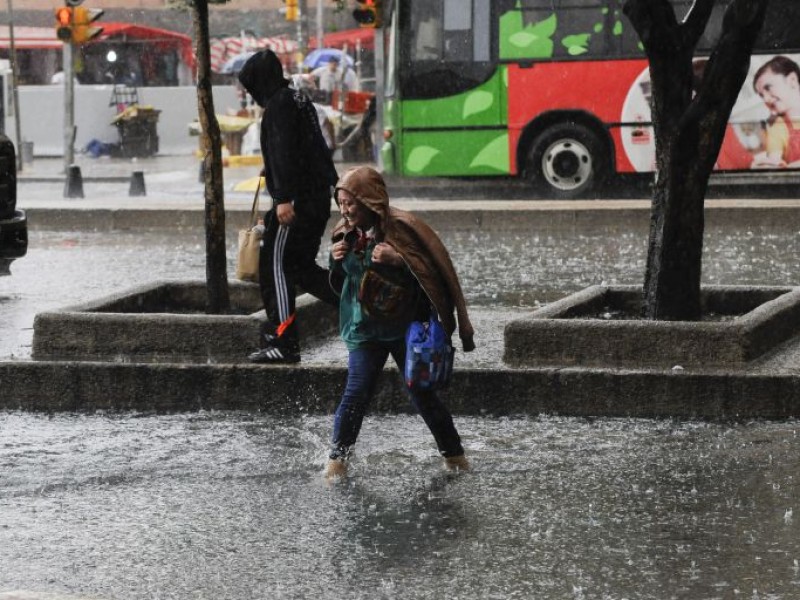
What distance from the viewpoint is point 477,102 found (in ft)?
75.9

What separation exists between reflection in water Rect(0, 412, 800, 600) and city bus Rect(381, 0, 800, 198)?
15.0m

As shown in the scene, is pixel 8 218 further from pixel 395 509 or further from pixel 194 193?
pixel 194 193

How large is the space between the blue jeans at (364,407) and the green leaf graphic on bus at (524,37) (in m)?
16.4

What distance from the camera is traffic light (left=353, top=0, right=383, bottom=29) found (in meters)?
23.2

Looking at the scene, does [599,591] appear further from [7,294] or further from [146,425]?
[7,294]

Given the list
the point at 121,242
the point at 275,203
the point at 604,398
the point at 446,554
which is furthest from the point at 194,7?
the point at 121,242

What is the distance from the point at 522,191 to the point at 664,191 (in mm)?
15422

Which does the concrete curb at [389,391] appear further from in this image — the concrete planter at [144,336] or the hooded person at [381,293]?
the hooded person at [381,293]

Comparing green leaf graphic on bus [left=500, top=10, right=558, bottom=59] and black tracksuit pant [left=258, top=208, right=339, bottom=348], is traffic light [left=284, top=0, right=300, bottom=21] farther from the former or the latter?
black tracksuit pant [left=258, top=208, right=339, bottom=348]

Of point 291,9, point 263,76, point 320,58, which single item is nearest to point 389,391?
point 263,76

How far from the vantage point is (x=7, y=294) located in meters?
13.2

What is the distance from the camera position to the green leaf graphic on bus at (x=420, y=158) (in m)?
23.3

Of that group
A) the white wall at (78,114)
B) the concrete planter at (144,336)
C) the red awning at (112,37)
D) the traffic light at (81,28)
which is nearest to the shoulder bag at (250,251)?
the concrete planter at (144,336)

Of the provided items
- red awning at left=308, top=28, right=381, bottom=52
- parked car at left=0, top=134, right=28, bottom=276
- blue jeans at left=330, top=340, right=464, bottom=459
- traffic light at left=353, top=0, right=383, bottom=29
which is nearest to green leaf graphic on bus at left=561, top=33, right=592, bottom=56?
traffic light at left=353, top=0, right=383, bottom=29
